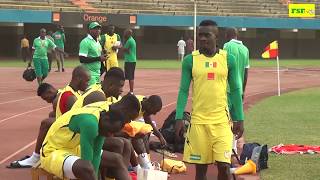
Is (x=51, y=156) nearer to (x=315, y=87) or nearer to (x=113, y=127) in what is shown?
(x=113, y=127)

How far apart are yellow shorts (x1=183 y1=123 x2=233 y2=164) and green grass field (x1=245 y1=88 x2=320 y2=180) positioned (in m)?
1.73

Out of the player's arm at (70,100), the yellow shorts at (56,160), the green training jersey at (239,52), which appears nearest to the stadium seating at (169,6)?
the green training jersey at (239,52)

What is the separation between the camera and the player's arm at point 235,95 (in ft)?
20.0

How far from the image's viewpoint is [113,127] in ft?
16.3

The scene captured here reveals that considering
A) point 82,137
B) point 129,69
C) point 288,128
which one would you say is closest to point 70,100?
point 82,137

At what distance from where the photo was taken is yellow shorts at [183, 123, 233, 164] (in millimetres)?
5945

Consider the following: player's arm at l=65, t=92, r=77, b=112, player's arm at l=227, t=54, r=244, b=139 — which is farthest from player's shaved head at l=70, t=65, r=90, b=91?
player's arm at l=227, t=54, r=244, b=139

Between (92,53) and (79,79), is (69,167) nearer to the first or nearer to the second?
(79,79)

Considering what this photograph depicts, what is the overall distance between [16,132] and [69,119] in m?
6.08

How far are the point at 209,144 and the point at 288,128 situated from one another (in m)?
6.17

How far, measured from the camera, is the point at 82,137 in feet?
16.4

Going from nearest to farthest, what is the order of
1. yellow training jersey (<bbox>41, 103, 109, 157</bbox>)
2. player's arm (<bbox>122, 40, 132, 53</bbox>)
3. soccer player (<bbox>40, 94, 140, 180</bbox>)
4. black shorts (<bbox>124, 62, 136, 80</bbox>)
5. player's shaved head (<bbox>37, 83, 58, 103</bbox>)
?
soccer player (<bbox>40, 94, 140, 180</bbox>), yellow training jersey (<bbox>41, 103, 109, 157</bbox>), player's shaved head (<bbox>37, 83, 58, 103</bbox>), player's arm (<bbox>122, 40, 132, 53</bbox>), black shorts (<bbox>124, 62, 136, 80</bbox>)

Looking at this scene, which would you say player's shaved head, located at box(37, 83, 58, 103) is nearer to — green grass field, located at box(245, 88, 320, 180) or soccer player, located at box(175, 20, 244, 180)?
soccer player, located at box(175, 20, 244, 180)

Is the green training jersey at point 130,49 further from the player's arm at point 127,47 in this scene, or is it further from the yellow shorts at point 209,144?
the yellow shorts at point 209,144
